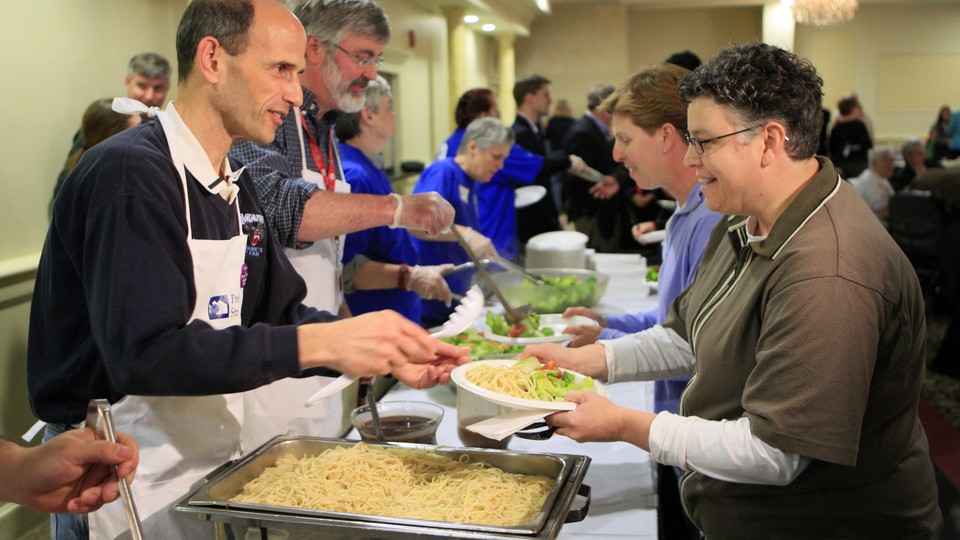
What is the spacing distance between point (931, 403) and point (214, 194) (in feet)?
13.5

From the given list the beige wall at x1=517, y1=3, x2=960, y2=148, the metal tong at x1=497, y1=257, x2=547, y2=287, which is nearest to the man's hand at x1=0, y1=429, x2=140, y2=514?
the metal tong at x1=497, y1=257, x2=547, y2=287

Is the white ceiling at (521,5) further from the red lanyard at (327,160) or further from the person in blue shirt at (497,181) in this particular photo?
the red lanyard at (327,160)

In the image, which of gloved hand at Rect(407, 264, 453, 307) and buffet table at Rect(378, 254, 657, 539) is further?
gloved hand at Rect(407, 264, 453, 307)

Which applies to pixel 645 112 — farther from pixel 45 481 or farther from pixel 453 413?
pixel 45 481

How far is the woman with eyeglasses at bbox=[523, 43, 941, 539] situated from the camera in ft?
3.95

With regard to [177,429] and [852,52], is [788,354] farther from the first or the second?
[852,52]

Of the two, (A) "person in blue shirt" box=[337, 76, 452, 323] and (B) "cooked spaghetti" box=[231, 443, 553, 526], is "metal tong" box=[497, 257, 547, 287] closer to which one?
(A) "person in blue shirt" box=[337, 76, 452, 323]

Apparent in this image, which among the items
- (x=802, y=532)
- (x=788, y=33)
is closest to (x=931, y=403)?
(x=802, y=532)

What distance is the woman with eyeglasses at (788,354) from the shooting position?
1203 mm

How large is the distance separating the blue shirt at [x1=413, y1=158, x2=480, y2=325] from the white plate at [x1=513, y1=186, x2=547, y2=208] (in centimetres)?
63

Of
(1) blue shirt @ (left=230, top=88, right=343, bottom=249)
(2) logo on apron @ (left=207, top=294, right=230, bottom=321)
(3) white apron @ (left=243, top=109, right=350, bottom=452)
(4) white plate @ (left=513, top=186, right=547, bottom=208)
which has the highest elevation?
(1) blue shirt @ (left=230, top=88, right=343, bottom=249)

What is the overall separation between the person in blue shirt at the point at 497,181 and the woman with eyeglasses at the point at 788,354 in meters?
2.94

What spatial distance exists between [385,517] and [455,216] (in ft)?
8.33

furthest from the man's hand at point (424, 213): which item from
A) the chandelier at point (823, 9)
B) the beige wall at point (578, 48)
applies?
the beige wall at point (578, 48)
